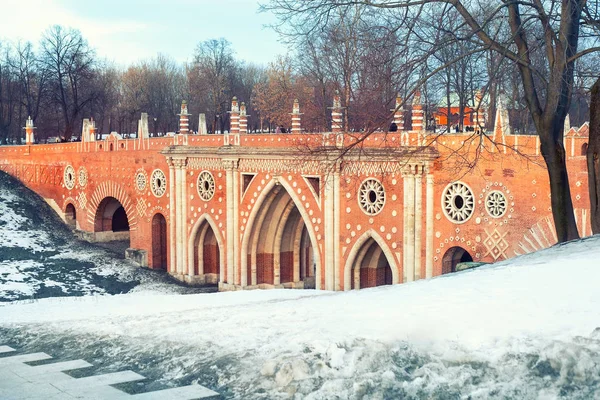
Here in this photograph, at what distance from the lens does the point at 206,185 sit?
29250 mm

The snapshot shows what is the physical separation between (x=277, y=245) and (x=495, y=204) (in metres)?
8.98

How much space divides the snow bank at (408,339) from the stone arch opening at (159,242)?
21531 millimetres

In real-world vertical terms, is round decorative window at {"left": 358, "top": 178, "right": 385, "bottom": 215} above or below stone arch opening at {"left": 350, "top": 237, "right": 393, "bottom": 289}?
above

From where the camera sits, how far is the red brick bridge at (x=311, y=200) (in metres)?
20.6

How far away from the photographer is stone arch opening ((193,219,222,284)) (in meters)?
30.1

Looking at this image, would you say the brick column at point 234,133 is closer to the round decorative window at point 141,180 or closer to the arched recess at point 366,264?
the round decorative window at point 141,180

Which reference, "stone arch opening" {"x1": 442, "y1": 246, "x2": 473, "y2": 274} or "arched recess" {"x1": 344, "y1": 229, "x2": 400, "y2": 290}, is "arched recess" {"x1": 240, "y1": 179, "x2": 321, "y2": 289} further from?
"stone arch opening" {"x1": 442, "y1": 246, "x2": 473, "y2": 274}

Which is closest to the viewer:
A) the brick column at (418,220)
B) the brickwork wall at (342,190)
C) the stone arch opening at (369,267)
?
the brickwork wall at (342,190)

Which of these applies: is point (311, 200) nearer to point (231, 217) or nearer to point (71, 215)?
point (231, 217)

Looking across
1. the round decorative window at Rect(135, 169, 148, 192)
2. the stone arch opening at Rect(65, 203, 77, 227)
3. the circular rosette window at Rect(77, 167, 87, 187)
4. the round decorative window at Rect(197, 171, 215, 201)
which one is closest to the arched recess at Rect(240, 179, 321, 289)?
the round decorative window at Rect(197, 171, 215, 201)

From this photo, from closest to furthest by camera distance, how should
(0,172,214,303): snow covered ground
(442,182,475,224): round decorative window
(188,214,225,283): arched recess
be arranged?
(442,182,475,224): round decorative window, (0,172,214,303): snow covered ground, (188,214,225,283): arched recess

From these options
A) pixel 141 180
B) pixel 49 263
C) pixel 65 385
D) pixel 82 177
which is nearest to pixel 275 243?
pixel 141 180

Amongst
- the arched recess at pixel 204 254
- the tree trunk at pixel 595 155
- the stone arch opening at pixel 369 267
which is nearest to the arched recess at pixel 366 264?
the stone arch opening at pixel 369 267

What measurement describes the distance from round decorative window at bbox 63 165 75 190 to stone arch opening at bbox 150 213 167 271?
6347mm
